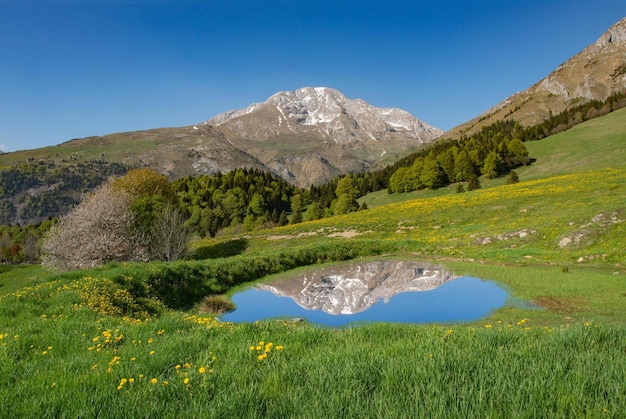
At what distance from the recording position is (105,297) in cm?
1367

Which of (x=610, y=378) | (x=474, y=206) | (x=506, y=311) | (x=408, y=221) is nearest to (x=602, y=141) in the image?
(x=474, y=206)

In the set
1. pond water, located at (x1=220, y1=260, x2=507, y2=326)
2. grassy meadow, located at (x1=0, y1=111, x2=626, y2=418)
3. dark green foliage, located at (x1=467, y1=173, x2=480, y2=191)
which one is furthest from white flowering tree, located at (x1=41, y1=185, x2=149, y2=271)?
dark green foliage, located at (x1=467, y1=173, x2=480, y2=191)

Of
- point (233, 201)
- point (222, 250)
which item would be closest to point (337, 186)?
point (233, 201)

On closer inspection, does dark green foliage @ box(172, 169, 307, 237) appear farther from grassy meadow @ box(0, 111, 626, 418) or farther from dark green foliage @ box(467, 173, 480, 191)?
grassy meadow @ box(0, 111, 626, 418)

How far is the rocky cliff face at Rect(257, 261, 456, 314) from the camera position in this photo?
58.8 ft

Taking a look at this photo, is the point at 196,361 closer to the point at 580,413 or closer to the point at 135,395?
the point at 135,395

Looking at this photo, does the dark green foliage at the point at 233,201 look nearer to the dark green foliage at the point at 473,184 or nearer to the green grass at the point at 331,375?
the dark green foliage at the point at 473,184

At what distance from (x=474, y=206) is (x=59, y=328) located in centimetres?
4565

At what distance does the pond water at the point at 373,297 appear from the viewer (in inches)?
593

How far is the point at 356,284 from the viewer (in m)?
21.7

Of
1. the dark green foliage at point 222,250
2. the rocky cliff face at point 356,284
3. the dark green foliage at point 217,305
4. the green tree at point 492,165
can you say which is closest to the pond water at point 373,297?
the rocky cliff face at point 356,284

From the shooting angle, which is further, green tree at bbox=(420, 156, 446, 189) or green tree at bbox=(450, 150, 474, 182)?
green tree at bbox=(420, 156, 446, 189)

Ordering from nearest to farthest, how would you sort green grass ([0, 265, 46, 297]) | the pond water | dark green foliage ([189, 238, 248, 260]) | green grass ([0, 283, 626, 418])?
1. green grass ([0, 283, 626, 418])
2. the pond water
3. green grass ([0, 265, 46, 297])
4. dark green foliage ([189, 238, 248, 260])

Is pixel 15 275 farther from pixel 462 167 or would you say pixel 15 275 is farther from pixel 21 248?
pixel 21 248
